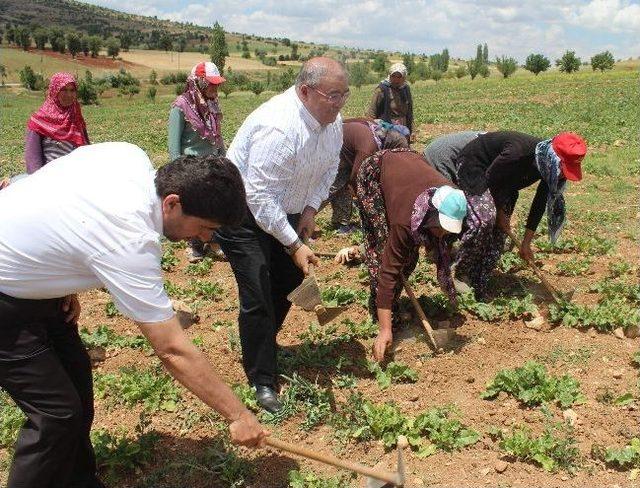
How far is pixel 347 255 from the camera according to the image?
18.0ft

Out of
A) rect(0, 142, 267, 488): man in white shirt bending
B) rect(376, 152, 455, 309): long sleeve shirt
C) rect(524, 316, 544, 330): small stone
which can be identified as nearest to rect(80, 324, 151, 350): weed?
rect(376, 152, 455, 309): long sleeve shirt

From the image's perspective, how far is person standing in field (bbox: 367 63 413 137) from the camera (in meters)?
7.00

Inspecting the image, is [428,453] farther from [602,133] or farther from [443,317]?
[602,133]

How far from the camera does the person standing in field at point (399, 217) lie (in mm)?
3388

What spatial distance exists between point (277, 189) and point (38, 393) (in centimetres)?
149

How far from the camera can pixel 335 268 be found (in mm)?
5574

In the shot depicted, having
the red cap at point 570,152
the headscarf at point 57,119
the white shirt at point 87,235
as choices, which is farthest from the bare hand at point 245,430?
the headscarf at point 57,119

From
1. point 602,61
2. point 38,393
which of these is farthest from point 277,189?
point 602,61

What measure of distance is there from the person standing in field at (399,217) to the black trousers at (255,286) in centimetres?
61

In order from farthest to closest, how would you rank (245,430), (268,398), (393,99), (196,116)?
1. (393,99)
2. (196,116)
3. (268,398)
4. (245,430)

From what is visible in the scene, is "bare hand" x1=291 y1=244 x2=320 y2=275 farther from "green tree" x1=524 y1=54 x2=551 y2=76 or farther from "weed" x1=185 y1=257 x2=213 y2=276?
"green tree" x1=524 y1=54 x2=551 y2=76

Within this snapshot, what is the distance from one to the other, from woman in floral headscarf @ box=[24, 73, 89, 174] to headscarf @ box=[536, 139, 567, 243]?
3.59 meters

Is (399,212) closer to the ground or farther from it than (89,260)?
closer to the ground

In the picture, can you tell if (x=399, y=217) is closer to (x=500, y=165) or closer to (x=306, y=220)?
(x=306, y=220)
